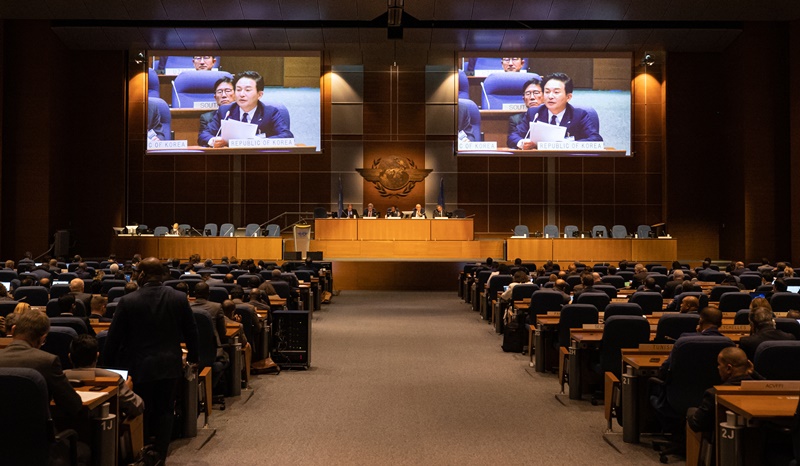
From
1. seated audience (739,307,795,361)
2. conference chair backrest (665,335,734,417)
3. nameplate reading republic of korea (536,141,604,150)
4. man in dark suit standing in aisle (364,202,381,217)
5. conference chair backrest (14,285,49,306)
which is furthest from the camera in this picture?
nameplate reading republic of korea (536,141,604,150)

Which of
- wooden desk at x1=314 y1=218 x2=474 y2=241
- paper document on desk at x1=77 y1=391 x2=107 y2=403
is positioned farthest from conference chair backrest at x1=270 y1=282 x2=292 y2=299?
wooden desk at x1=314 y1=218 x2=474 y2=241

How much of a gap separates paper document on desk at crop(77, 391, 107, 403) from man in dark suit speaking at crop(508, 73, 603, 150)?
76.0 ft

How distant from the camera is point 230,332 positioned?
7922 mm

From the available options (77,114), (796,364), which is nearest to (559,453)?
(796,364)

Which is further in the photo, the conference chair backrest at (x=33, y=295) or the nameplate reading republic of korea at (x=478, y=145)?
the nameplate reading republic of korea at (x=478, y=145)

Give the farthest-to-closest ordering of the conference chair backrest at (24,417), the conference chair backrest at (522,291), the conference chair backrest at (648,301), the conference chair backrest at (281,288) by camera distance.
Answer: the conference chair backrest at (281,288) < the conference chair backrest at (522,291) < the conference chair backrest at (648,301) < the conference chair backrest at (24,417)

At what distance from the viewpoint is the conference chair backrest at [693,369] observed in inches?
219

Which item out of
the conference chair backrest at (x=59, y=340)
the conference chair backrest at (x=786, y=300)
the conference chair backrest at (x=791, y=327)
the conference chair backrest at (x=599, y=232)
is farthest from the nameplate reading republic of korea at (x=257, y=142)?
the conference chair backrest at (x=59, y=340)

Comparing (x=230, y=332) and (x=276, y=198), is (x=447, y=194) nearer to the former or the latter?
(x=276, y=198)

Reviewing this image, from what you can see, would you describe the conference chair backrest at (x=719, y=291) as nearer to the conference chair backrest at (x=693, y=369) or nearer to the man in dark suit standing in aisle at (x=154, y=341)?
the conference chair backrest at (x=693, y=369)

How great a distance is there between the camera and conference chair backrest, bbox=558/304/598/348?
8.84m

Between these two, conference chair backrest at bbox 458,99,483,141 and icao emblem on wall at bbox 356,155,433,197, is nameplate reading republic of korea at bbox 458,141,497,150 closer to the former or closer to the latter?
conference chair backrest at bbox 458,99,483,141

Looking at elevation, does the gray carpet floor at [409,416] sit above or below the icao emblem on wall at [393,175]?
below

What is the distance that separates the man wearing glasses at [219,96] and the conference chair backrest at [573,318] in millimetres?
19716
